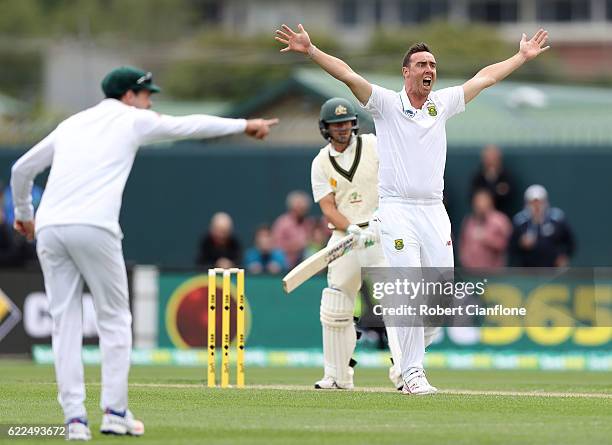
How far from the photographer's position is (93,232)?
31.4 feet

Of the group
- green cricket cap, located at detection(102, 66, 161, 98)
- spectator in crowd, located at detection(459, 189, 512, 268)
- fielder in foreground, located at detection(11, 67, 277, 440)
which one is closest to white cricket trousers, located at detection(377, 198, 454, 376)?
fielder in foreground, located at detection(11, 67, 277, 440)

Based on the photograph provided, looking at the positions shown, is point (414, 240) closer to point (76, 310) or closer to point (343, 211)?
point (343, 211)

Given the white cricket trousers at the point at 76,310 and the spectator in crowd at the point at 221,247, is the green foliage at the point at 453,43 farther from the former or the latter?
the white cricket trousers at the point at 76,310

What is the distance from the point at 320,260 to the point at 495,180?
38.8 ft

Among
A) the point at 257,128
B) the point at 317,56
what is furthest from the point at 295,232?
the point at 257,128

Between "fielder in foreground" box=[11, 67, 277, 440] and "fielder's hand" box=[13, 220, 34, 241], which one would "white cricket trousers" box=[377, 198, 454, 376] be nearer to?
"fielder in foreground" box=[11, 67, 277, 440]

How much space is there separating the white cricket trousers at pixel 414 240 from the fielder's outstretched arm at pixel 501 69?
3.18 feet

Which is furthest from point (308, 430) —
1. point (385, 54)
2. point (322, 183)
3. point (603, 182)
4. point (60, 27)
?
point (60, 27)

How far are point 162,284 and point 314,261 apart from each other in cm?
876

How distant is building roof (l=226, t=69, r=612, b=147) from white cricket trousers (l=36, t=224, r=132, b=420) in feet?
49.7

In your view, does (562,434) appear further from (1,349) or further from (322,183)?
(1,349)

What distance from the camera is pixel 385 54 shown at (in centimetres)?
7069

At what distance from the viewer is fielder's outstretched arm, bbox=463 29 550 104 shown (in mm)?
12719

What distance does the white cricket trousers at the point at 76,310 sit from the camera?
9.63 metres
